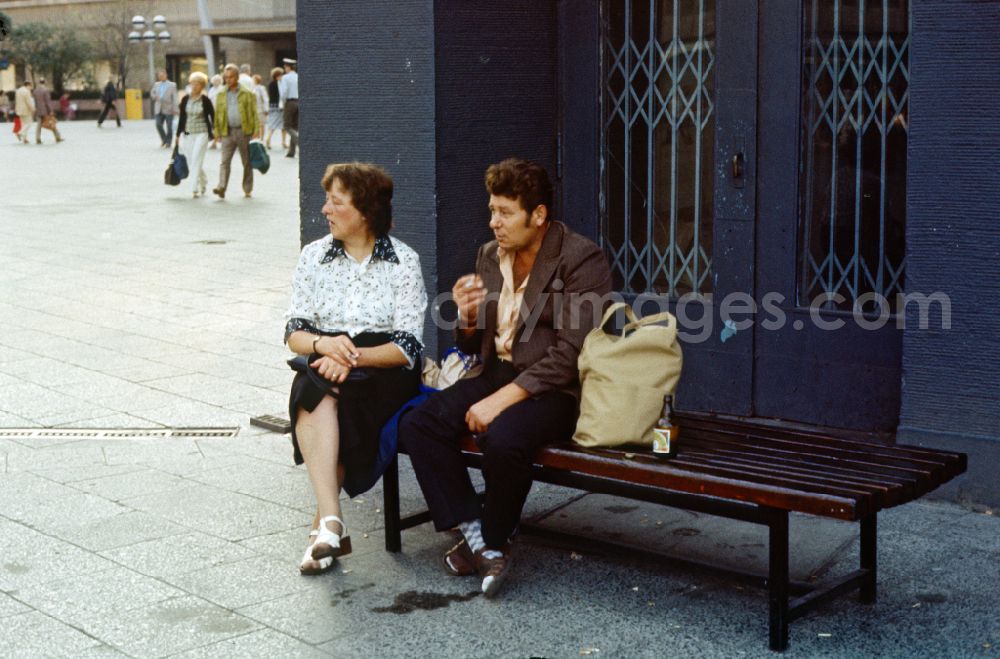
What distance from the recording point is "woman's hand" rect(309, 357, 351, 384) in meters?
5.32

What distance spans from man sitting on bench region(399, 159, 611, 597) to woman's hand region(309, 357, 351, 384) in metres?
0.31

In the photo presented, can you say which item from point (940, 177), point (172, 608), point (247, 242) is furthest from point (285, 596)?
point (247, 242)

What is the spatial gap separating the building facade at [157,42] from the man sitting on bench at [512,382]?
171 ft

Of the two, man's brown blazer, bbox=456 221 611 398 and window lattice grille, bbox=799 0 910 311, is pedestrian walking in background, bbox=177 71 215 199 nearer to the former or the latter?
window lattice grille, bbox=799 0 910 311

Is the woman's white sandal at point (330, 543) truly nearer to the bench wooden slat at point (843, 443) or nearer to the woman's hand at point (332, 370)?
the woman's hand at point (332, 370)

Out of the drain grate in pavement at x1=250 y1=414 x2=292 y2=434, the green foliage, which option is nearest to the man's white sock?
the drain grate in pavement at x1=250 y1=414 x2=292 y2=434

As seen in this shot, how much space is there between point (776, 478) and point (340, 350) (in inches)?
72.0

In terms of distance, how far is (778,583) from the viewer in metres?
4.39

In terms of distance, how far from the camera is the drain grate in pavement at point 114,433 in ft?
23.7

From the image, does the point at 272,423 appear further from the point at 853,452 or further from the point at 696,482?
the point at 853,452

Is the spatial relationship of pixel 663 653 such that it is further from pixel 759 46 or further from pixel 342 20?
pixel 342 20

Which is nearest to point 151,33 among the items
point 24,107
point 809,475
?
point 24,107

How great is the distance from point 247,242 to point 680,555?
34.4 ft

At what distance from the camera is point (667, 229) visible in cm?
731
